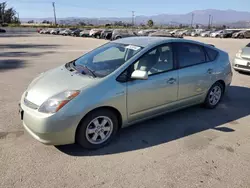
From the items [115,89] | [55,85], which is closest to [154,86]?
[115,89]

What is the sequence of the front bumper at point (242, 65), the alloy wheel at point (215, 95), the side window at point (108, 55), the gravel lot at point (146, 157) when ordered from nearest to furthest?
the gravel lot at point (146, 157) < the side window at point (108, 55) < the alloy wheel at point (215, 95) < the front bumper at point (242, 65)

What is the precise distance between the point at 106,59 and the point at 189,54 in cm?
155

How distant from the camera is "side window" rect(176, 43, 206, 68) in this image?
409cm

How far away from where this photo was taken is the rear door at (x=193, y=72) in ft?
13.3

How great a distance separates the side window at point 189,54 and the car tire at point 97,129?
5.43 ft

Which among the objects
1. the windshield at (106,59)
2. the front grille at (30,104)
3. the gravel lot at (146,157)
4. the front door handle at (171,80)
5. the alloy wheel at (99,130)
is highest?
the windshield at (106,59)

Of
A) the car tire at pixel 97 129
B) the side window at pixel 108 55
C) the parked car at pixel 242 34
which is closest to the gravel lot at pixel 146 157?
the car tire at pixel 97 129

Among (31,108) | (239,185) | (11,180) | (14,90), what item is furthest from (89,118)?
(14,90)

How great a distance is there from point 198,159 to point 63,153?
1862 millimetres

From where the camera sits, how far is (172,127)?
4016 mm

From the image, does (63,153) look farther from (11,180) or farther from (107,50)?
(107,50)

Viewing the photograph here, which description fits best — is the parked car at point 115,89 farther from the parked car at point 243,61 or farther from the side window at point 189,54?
the parked car at point 243,61

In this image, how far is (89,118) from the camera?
10.2 feet

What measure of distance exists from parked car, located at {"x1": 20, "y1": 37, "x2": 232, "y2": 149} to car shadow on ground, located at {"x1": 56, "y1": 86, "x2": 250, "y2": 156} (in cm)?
21
